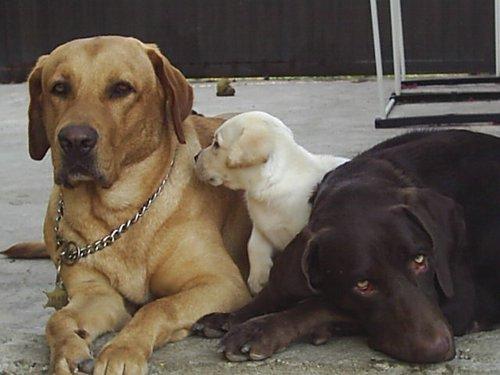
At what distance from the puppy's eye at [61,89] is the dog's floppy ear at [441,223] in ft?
4.15

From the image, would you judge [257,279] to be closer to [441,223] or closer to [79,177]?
[79,177]

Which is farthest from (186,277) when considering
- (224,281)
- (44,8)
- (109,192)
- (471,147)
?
(44,8)

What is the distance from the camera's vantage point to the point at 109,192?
3.99 m

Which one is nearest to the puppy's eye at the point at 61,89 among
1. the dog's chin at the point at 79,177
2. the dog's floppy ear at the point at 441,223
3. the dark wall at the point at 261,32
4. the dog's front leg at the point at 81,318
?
the dog's chin at the point at 79,177

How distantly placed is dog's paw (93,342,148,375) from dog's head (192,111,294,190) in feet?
3.28

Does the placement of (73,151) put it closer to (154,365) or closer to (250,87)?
(154,365)

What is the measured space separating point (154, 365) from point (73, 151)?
0.81m

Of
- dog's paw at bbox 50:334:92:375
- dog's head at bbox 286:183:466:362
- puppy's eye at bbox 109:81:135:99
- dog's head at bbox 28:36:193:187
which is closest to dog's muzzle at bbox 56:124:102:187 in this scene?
dog's head at bbox 28:36:193:187

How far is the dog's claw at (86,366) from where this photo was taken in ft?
10.7

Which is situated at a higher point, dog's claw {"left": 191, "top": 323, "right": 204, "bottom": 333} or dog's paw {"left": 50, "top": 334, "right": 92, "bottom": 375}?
dog's paw {"left": 50, "top": 334, "right": 92, "bottom": 375}

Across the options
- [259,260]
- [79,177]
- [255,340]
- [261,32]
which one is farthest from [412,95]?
[261,32]

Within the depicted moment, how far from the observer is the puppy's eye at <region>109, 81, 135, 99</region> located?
386 centimetres

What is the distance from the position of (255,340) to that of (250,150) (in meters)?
0.97

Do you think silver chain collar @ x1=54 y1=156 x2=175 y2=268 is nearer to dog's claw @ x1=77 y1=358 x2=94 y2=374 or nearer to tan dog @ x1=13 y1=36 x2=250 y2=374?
tan dog @ x1=13 y1=36 x2=250 y2=374
